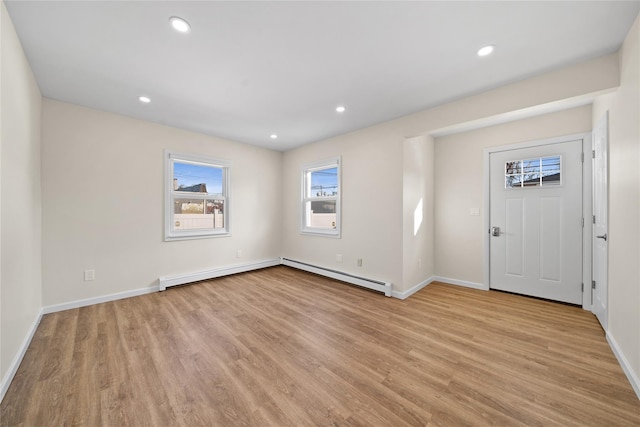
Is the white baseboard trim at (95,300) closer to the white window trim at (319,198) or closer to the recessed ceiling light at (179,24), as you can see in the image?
the white window trim at (319,198)

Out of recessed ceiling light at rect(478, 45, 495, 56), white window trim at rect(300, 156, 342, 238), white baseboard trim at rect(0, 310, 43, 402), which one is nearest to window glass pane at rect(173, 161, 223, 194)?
white window trim at rect(300, 156, 342, 238)

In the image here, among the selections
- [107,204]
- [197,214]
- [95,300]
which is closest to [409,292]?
[197,214]

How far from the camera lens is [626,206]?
1.79 metres

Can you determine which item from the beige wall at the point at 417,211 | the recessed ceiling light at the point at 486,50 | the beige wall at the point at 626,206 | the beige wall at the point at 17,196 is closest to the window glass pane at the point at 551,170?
the beige wall at the point at 626,206

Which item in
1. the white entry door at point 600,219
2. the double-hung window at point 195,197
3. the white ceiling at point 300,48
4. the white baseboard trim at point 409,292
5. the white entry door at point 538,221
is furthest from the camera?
the double-hung window at point 195,197

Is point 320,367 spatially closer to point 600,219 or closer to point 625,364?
point 625,364

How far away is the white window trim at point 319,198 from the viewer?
4.11 metres

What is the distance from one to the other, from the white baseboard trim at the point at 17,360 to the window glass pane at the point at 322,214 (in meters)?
3.73

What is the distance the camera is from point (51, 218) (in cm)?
276

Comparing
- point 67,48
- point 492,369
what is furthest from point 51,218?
point 492,369

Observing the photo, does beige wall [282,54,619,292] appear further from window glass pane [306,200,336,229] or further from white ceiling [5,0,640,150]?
window glass pane [306,200,336,229]

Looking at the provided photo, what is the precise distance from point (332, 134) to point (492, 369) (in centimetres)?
358

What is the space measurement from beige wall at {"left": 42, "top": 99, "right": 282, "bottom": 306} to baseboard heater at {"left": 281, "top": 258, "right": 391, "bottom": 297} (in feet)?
4.80

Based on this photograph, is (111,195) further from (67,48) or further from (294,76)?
(294,76)
